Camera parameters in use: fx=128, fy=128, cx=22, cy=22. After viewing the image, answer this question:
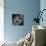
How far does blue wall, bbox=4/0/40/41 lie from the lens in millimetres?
4805

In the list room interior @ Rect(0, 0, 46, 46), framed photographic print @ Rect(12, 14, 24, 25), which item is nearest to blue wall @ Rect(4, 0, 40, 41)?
room interior @ Rect(0, 0, 46, 46)

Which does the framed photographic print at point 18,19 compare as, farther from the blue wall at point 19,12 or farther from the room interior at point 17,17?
the blue wall at point 19,12

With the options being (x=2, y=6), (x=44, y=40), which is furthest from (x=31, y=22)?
(x=44, y=40)

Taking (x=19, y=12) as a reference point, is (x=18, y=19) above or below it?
below

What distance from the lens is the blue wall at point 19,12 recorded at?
4805 mm

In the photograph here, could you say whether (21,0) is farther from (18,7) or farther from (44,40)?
(44,40)

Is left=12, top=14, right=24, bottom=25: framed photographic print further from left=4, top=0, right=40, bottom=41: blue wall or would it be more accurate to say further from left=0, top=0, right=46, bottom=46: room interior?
left=4, top=0, right=40, bottom=41: blue wall

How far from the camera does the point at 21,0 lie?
486 centimetres

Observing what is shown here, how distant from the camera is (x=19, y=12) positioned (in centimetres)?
487

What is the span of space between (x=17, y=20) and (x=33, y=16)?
636 millimetres

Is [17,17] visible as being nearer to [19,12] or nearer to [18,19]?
[18,19]

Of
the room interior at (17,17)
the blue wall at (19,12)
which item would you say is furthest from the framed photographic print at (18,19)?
the blue wall at (19,12)

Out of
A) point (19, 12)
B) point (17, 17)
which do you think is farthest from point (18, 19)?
point (19, 12)

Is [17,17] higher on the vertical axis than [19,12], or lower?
lower
